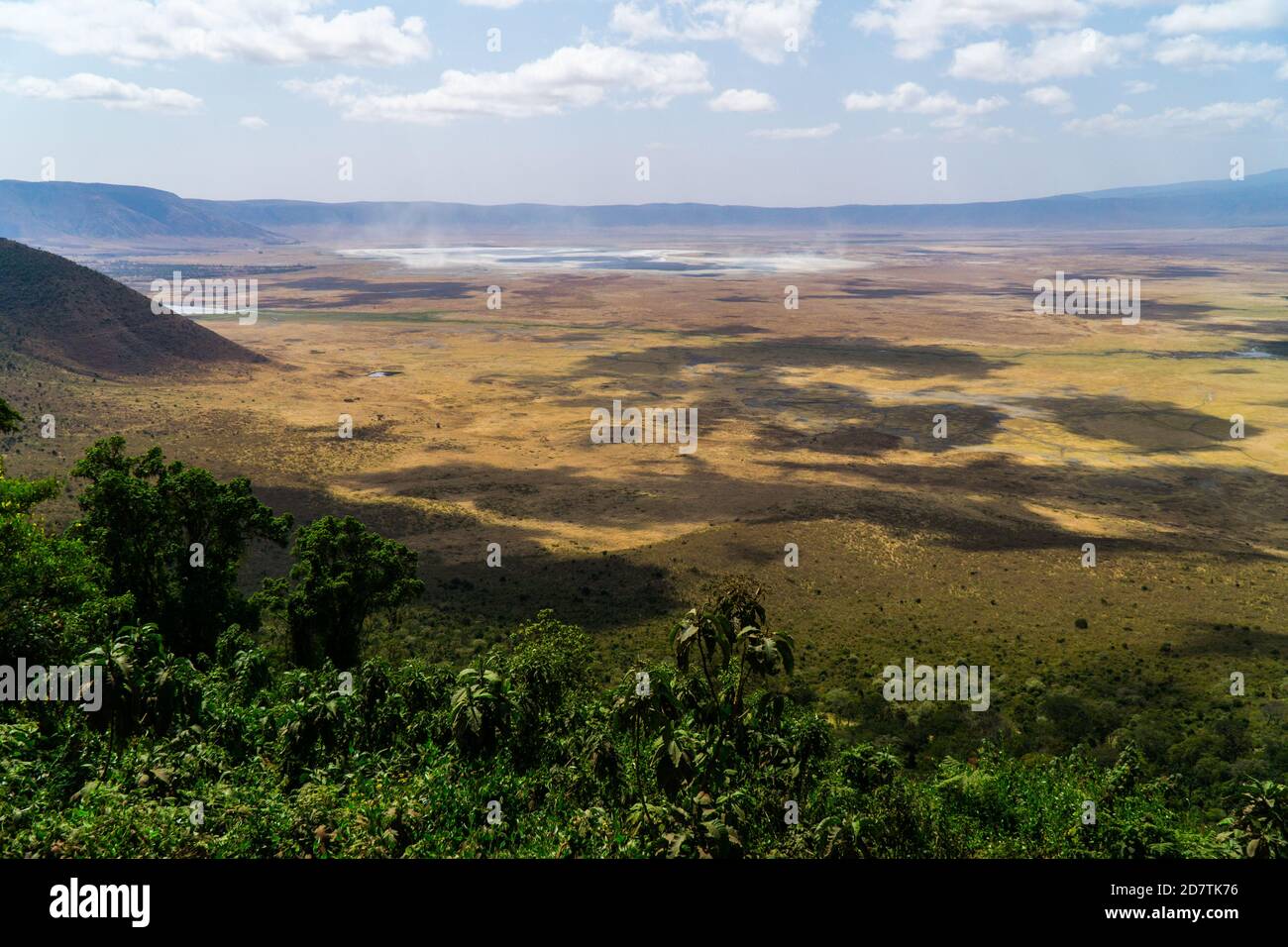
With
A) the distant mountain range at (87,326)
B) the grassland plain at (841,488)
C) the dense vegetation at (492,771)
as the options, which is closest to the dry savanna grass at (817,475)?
the grassland plain at (841,488)

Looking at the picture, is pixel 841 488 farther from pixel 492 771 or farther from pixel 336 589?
pixel 492 771

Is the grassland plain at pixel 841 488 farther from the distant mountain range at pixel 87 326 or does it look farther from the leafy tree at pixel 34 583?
the leafy tree at pixel 34 583

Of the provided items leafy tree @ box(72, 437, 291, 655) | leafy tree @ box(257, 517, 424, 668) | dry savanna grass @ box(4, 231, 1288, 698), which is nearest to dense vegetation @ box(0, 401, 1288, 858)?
leafy tree @ box(72, 437, 291, 655)

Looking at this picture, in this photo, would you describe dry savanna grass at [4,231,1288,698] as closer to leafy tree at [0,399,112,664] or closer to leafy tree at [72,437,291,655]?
leafy tree at [72,437,291,655]

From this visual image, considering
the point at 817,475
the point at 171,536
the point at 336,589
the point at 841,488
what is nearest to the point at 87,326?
the point at 817,475

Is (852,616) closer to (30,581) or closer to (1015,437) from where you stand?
(30,581)

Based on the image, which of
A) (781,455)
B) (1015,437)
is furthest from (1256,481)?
(781,455)

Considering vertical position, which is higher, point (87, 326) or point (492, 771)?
point (87, 326)
